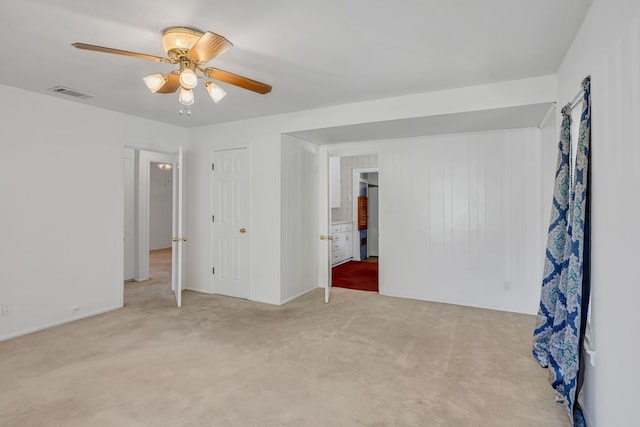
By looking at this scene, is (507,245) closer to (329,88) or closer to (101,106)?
(329,88)

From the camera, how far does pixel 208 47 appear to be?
6.76 ft

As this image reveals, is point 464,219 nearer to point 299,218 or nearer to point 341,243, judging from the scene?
point 299,218

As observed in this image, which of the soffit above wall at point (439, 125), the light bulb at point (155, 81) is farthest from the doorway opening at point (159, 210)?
the light bulb at point (155, 81)

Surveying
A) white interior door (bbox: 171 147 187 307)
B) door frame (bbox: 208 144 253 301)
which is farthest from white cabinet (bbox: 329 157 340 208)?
white interior door (bbox: 171 147 187 307)

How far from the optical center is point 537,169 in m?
4.03

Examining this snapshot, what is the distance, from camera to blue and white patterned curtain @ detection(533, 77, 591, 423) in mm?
2016

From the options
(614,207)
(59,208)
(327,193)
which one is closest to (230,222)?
(327,193)

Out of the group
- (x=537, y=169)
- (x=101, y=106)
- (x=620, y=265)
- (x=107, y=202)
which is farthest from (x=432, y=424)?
(x=101, y=106)

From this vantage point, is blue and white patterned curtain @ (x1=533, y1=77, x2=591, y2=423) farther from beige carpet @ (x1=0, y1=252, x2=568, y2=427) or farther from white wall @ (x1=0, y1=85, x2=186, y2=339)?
white wall @ (x1=0, y1=85, x2=186, y2=339)

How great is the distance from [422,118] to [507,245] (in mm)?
1898

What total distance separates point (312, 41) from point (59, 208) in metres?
3.27

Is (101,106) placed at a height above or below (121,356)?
above

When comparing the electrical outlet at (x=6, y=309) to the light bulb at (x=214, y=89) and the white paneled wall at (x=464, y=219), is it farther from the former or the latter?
the white paneled wall at (x=464, y=219)

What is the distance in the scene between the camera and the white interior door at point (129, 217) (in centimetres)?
600
